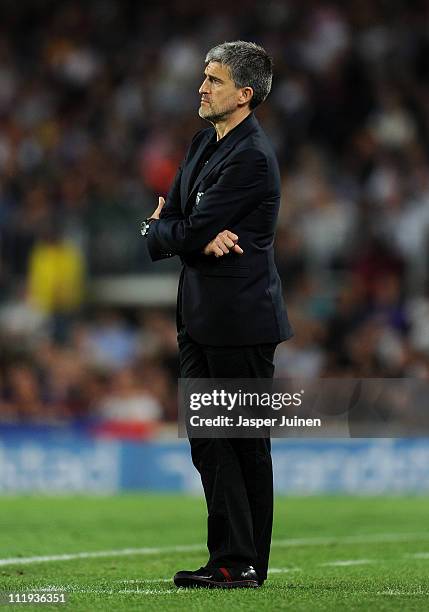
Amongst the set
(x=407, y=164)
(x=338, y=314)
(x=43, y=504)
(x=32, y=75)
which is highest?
(x=32, y=75)

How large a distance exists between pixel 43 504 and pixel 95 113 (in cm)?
816

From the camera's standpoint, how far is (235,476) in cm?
605

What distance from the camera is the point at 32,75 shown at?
19.8 m

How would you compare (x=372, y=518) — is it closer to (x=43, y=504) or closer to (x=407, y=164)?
(x=43, y=504)

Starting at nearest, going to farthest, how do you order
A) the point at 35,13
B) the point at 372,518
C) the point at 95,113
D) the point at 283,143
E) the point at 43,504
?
the point at 372,518, the point at 43,504, the point at 283,143, the point at 95,113, the point at 35,13

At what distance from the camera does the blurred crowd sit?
1477cm

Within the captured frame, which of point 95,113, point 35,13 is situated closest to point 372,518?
point 95,113

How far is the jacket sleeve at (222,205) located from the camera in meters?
5.91

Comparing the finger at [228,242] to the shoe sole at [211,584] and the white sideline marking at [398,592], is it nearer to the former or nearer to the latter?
the shoe sole at [211,584]

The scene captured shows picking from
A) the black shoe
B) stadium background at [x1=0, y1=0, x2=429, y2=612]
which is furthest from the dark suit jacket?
stadium background at [x1=0, y1=0, x2=429, y2=612]

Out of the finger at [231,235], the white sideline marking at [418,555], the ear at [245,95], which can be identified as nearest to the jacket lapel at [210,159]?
the ear at [245,95]

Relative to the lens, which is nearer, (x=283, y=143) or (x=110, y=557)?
(x=110, y=557)

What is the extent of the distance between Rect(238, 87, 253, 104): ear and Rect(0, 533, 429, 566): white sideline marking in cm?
262

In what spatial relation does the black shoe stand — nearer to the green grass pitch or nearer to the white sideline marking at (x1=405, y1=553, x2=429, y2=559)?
the green grass pitch
